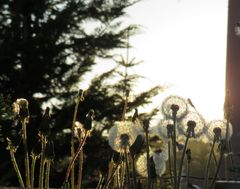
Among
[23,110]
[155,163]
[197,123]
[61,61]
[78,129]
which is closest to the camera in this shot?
[23,110]

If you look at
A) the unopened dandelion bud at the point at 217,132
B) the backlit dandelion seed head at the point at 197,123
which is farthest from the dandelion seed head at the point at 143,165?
the unopened dandelion bud at the point at 217,132

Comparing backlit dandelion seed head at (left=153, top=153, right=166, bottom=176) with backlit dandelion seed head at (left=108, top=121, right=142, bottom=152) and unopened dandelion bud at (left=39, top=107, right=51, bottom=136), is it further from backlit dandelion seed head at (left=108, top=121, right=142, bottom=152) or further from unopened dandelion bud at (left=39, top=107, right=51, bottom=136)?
unopened dandelion bud at (left=39, top=107, right=51, bottom=136)

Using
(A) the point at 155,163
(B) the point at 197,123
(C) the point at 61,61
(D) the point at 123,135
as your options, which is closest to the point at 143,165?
(A) the point at 155,163

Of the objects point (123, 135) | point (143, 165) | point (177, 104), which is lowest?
point (143, 165)

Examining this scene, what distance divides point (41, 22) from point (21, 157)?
2869 millimetres

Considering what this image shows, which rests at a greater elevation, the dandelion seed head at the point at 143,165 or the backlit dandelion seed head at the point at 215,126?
the backlit dandelion seed head at the point at 215,126

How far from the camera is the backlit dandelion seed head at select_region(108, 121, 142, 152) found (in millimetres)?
1934

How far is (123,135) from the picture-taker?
76.6 inches

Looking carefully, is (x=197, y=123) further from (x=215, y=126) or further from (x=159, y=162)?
(x=159, y=162)

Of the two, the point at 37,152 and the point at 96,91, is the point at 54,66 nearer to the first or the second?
the point at 96,91

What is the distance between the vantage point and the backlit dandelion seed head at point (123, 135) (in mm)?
1934

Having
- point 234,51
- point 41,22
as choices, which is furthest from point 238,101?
point 41,22

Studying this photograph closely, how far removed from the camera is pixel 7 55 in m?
10.6

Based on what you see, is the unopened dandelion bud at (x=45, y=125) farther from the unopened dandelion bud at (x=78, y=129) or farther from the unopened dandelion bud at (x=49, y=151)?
the unopened dandelion bud at (x=78, y=129)
